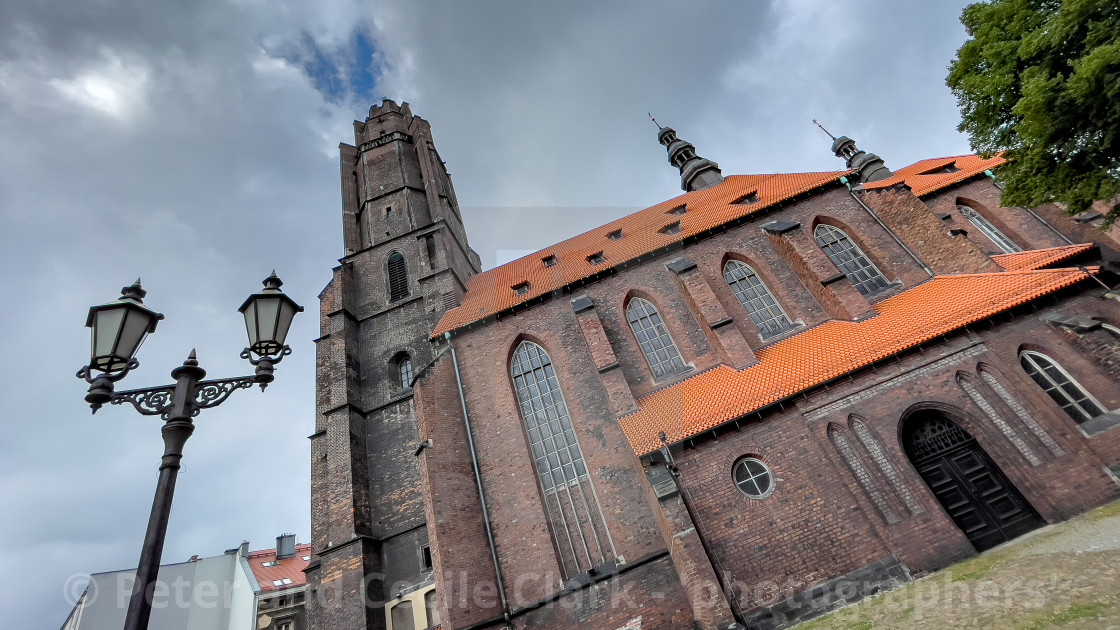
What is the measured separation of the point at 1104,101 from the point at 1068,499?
7.20 m

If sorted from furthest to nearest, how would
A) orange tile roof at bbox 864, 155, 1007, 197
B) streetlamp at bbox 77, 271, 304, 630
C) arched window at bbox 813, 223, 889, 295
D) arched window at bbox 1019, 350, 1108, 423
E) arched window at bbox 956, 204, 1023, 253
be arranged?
orange tile roof at bbox 864, 155, 1007, 197
arched window at bbox 956, 204, 1023, 253
arched window at bbox 813, 223, 889, 295
arched window at bbox 1019, 350, 1108, 423
streetlamp at bbox 77, 271, 304, 630

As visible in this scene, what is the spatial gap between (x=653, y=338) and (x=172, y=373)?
12.7m

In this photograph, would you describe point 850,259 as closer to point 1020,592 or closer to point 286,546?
point 1020,592

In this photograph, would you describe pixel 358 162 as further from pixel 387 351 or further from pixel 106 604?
pixel 106 604

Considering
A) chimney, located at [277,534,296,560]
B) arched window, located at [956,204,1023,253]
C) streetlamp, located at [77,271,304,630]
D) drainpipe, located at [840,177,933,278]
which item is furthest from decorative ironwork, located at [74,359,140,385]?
chimney, located at [277,534,296,560]

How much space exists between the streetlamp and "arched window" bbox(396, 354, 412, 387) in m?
12.7

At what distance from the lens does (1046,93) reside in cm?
797

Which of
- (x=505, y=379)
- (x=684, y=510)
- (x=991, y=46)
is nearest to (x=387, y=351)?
(x=505, y=379)

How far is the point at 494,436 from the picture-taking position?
47.1ft

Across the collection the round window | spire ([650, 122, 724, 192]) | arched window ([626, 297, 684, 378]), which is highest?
spire ([650, 122, 724, 192])

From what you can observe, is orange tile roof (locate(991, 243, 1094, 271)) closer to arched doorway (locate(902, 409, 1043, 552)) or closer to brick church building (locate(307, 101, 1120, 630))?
brick church building (locate(307, 101, 1120, 630))

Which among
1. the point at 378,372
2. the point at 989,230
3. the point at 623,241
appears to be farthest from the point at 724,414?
the point at 989,230

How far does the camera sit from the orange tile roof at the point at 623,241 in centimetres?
1706

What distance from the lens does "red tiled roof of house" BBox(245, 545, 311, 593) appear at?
79.3 feet
